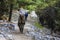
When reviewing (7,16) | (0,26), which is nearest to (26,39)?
(0,26)

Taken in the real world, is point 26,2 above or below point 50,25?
above

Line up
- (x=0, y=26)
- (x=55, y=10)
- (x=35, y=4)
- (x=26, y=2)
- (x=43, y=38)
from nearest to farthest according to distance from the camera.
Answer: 1. (x=43, y=38)
2. (x=0, y=26)
3. (x=55, y=10)
4. (x=26, y=2)
5. (x=35, y=4)

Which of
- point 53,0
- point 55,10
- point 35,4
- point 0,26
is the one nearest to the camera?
point 0,26

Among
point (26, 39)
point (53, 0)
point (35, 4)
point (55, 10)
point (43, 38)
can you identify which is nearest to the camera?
point (26, 39)

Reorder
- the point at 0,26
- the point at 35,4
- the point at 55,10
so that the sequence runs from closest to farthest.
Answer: the point at 0,26 → the point at 55,10 → the point at 35,4

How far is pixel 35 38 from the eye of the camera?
12.8m

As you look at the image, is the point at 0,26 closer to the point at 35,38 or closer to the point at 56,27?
the point at 35,38

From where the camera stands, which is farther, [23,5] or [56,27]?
[23,5]

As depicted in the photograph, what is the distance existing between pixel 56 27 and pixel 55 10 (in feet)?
4.63

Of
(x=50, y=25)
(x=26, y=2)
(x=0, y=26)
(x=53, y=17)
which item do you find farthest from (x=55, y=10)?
(x=0, y=26)

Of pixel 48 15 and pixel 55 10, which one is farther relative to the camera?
pixel 48 15

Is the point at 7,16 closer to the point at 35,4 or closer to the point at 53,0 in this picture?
the point at 35,4

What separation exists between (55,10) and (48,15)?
5.41 feet

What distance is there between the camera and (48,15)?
1775 cm
